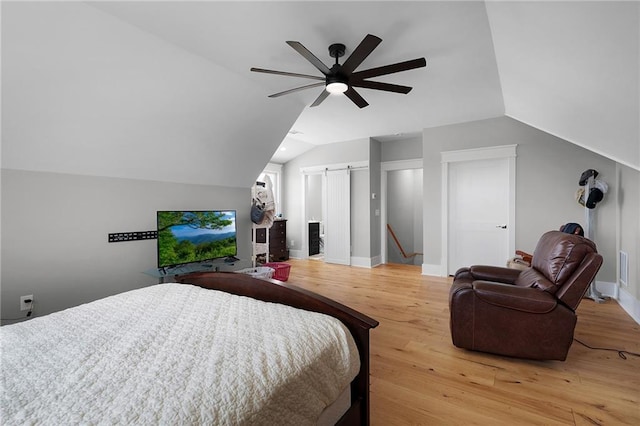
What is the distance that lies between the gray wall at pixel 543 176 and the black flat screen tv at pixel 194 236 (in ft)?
12.3

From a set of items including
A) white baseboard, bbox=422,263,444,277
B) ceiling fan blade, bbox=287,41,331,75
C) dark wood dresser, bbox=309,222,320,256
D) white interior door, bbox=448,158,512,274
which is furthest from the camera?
dark wood dresser, bbox=309,222,320,256

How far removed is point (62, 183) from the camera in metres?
2.58

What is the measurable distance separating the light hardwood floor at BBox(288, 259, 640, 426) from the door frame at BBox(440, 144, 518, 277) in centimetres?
143

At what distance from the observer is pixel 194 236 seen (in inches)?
136

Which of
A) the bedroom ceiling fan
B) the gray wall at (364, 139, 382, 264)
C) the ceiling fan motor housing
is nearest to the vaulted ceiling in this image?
the ceiling fan motor housing

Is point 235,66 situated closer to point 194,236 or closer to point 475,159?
point 194,236

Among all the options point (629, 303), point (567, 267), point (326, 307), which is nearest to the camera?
point (326, 307)

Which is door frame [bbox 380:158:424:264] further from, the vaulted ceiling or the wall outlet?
the wall outlet

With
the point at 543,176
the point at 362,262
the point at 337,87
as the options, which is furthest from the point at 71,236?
the point at 543,176

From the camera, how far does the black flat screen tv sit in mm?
3171

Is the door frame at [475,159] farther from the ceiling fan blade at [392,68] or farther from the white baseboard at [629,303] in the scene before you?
the ceiling fan blade at [392,68]

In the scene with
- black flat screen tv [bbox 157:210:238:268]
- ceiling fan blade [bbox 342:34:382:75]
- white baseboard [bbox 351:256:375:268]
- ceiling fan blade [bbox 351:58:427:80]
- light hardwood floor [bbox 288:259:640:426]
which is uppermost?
ceiling fan blade [bbox 342:34:382:75]

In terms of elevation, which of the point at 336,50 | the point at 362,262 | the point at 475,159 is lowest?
the point at 362,262

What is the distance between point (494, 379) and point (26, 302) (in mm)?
3740
